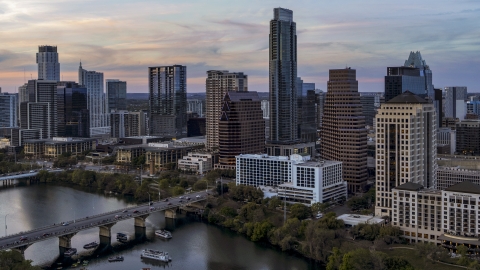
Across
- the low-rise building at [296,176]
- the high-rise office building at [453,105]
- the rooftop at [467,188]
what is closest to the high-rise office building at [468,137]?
the low-rise building at [296,176]

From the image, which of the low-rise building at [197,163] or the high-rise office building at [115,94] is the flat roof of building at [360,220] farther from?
the high-rise office building at [115,94]

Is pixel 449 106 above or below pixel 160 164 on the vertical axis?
above

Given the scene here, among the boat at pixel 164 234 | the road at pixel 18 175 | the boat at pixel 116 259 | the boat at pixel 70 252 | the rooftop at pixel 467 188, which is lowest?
the boat at pixel 116 259

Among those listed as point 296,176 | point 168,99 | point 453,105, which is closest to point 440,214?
point 296,176

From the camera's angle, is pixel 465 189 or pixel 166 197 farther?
pixel 166 197

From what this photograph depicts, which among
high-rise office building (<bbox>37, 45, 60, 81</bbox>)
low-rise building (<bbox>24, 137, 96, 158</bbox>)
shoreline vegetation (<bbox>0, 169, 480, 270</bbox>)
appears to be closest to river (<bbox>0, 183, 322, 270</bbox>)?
shoreline vegetation (<bbox>0, 169, 480, 270</bbox>)

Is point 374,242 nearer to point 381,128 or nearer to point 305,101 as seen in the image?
point 381,128

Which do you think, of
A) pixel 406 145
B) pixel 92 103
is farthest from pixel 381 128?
pixel 92 103
